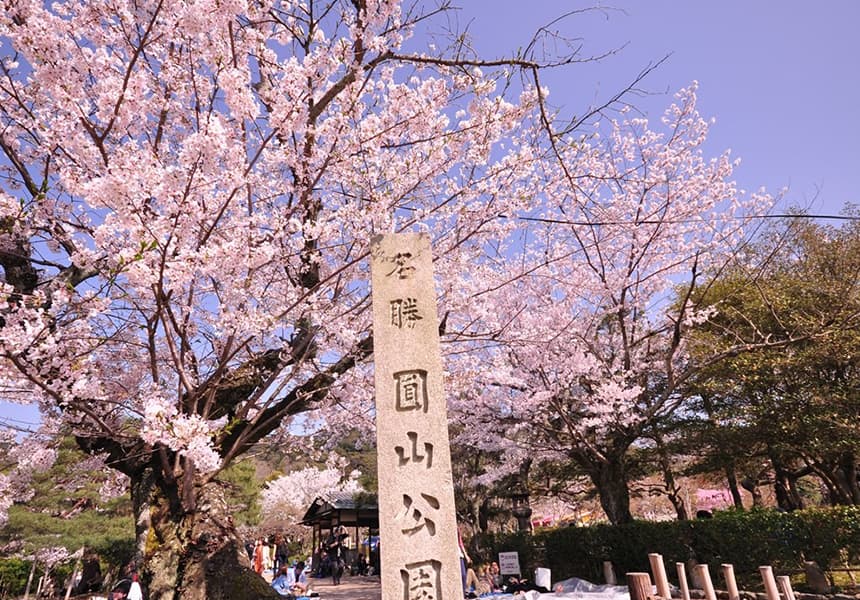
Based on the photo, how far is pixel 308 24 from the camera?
6.10 meters

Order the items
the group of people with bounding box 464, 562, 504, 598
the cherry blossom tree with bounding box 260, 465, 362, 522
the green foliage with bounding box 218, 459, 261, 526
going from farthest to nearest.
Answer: the cherry blossom tree with bounding box 260, 465, 362, 522 < the green foliage with bounding box 218, 459, 261, 526 < the group of people with bounding box 464, 562, 504, 598

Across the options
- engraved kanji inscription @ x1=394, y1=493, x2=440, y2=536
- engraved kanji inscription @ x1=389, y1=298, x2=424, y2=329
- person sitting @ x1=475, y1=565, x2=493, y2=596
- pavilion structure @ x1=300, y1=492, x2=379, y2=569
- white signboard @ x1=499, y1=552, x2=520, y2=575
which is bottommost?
person sitting @ x1=475, y1=565, x2=493, y2=596

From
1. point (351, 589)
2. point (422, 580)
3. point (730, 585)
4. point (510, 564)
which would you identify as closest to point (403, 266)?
point (422, 580)

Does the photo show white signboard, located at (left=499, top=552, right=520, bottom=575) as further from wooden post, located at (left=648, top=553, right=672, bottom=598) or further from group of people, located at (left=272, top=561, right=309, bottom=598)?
wooden post, located at (left=648, top=553, right=672, bottom=598)

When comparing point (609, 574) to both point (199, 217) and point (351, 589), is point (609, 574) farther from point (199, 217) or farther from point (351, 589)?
point (199, 217)

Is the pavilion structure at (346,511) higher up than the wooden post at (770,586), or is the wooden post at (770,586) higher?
the pavilion structure at (346,511)

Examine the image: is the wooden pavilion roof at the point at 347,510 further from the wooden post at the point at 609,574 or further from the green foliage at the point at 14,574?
the green foliage at the point at 14,574

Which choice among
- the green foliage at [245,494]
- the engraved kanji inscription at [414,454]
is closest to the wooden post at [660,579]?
the engraved kanji inscription at [414,454]

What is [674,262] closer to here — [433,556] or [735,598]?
[735,598]

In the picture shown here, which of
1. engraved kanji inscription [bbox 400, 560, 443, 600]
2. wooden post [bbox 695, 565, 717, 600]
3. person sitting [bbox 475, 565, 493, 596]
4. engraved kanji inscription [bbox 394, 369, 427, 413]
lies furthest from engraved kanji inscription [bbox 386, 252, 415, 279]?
person sitting [bbox 475, 565, 493, 596]

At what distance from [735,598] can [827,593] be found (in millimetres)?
4399

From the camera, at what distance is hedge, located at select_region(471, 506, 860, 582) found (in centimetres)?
966

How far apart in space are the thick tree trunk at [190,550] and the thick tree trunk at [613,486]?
27.8 feet

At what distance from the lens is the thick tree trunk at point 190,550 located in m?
5.82
